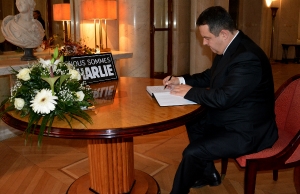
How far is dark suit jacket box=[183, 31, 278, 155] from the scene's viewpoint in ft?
7.16

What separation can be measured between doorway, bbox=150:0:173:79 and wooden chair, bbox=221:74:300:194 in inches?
223

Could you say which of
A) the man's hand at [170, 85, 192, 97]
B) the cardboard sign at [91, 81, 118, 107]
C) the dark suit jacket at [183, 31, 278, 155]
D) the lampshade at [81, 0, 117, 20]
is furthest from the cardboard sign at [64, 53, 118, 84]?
the lampshade at [81, 0, 117, 20]

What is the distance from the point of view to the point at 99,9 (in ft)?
17.1

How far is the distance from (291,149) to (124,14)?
16.2ft

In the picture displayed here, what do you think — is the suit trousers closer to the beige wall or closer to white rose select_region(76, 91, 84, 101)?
white rose select_region(76, 91, 84, 101)

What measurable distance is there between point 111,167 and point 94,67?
87cm

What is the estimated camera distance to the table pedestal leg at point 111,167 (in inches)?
99.3

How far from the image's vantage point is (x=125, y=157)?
8.56 feet

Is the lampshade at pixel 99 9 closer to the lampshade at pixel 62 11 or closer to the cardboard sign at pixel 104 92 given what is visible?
the lampshade at pixel 62 11

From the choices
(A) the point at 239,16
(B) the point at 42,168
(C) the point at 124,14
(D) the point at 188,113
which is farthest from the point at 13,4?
(A) the point at 239,16

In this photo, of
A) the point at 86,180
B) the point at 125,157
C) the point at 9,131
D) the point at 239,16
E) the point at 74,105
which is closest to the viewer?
the point at 74,105

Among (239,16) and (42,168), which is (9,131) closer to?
(42,168)

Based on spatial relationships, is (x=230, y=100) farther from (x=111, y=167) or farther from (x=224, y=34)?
(x=111, y=167)

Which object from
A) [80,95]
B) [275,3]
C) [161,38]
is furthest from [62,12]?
[275,3]
